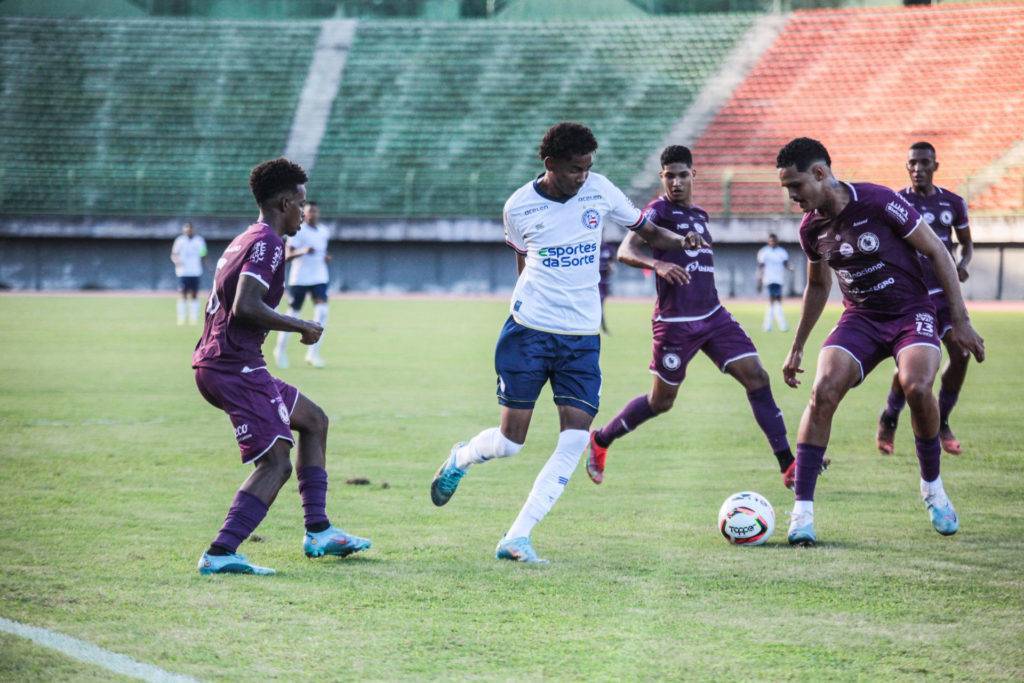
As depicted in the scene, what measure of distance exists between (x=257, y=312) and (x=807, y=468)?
10.1 feet

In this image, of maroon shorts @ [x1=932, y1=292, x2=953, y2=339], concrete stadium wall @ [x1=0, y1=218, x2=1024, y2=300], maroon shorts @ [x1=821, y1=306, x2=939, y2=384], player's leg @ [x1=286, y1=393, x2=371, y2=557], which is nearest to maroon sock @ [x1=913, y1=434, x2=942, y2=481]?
maroon shorts @ [x1=821, y1=306, x2=939, y2=384]

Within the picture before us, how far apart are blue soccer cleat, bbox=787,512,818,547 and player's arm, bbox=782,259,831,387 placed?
36.1 inches

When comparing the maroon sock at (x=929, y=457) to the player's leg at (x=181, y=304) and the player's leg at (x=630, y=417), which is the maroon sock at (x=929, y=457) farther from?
the player's leg at (x=181, y=304)

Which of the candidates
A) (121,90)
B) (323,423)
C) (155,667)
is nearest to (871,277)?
(323,423)

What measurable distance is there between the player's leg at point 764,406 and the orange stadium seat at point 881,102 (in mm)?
28588

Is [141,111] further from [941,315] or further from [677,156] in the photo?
[941,315]

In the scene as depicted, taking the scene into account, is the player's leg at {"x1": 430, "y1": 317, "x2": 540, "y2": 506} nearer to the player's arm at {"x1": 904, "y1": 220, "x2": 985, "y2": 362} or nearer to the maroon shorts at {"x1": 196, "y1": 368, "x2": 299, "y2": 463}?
the maroon shorts at {"x1": 196, "y1": 368, "x2": 299, "y2": 463}

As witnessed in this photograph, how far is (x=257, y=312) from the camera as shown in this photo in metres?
5.94

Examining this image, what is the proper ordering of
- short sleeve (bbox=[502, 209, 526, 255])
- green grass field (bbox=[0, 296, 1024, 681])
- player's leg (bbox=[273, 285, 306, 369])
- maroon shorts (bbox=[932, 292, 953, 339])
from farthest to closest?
player's leg (bbox=[273, 285, 306, 369]) < maroon shorts (bbox=[932, 292, 953, 339]) < short sleeve (bbox=[502, 209, 526, 255]) < green grass field (bbox=[0, 296, 1024, 681])

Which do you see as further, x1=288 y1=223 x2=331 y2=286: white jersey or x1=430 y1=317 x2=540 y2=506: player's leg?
x1=288 y1=223 x2=331 y2=286: white jersey

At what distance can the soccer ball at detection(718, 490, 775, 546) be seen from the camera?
6809 mm

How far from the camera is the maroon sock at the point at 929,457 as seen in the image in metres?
7.16

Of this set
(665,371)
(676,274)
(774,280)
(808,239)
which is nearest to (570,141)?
(676,274)

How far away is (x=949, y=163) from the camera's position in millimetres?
37312
